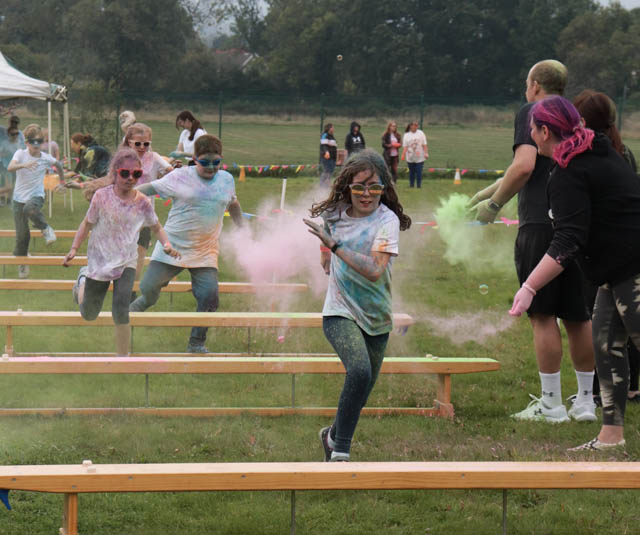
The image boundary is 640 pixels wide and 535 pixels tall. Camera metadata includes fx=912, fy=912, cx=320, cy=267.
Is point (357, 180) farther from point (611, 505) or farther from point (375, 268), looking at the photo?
point (611, 505)

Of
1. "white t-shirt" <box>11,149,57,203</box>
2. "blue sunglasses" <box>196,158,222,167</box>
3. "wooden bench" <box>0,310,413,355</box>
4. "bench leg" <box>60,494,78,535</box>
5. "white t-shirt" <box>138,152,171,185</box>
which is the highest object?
"blue sunglasses" <box>196,158,222,167</box>

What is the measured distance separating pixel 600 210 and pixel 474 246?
366 inches

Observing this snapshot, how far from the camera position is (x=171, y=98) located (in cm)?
3180

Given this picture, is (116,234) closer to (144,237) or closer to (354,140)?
(144,237)

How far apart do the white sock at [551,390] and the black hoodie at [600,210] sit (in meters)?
1.36

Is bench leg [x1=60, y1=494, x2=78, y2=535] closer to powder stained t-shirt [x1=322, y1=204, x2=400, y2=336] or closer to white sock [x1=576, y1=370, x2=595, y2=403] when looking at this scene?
powder stained t-shirt [x1=322, y1=204, x2=400, y2=336]

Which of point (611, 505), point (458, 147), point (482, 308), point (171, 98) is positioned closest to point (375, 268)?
point (611, 505)

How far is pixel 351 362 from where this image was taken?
447 cm

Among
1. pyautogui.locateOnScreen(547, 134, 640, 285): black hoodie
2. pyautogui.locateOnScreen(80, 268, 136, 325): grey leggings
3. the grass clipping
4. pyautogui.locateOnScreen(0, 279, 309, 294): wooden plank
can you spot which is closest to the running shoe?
pyautogui.locateOnScreen(547, 134, 640, 285): black hoodie

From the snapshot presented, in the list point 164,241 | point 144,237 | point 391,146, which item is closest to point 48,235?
point 144,237

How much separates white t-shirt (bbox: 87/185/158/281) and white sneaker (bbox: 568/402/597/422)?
10.6 feet

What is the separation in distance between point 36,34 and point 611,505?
63.9 m

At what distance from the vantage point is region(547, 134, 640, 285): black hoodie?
14.7 ft

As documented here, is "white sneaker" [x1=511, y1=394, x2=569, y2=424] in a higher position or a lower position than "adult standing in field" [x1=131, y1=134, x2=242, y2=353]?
lower
